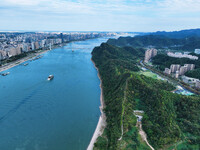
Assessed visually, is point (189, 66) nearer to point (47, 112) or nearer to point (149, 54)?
point (149, 54)

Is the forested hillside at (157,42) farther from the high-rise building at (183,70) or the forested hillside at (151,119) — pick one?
the forested hillside at (151,119)

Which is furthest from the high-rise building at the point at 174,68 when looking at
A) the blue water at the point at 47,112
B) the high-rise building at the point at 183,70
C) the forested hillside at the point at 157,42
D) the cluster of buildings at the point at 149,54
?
the forested hillside at the point at 157,42

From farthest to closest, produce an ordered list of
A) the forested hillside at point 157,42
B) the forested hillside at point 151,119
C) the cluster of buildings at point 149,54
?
the forested hillside at point 157,42, the cluster of buildings at point 149,54, the forested hillside at point 151,119

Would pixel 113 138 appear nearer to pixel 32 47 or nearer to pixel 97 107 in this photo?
pixel 97 107

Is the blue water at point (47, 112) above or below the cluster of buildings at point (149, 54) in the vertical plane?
below

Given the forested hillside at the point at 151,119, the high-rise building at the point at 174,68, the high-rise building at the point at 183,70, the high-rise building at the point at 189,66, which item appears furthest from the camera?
the high-rise building at the point at 189,66

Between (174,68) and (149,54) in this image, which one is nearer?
(174,68)

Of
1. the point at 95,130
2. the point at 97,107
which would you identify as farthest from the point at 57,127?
the point at 97,107

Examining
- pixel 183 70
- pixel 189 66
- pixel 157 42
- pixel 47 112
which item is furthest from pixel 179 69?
pixel 157 42

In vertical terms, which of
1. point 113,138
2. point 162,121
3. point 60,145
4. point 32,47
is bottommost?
point 60,145
